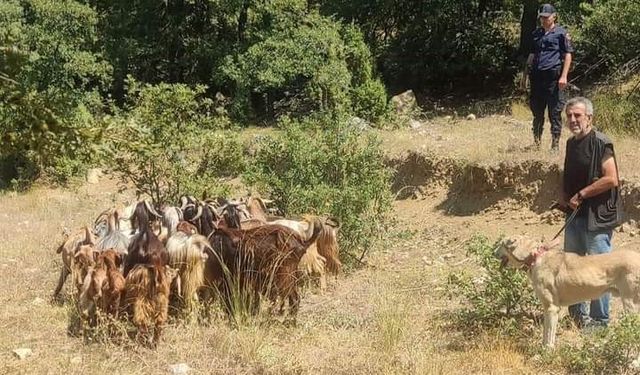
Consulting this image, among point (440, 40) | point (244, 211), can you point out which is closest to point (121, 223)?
point (244, 211)

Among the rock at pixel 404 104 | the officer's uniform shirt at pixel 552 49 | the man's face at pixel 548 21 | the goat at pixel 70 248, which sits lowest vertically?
the goat at pixel 70 248

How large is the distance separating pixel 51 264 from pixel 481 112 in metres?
9.90

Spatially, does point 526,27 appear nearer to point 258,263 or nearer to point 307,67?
point 307,67

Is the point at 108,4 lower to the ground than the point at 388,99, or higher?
higher

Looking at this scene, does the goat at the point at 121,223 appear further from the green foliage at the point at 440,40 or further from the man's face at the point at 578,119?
the green foliage at the point at 440,40

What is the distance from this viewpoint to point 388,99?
17547mm

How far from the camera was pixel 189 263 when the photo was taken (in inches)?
245

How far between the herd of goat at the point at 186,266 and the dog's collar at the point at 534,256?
1916mm

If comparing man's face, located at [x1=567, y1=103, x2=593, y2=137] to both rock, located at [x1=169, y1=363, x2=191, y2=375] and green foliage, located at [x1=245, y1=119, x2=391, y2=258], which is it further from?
green foliage, located at [x1=245, y1=119, x2=391, y2=258]

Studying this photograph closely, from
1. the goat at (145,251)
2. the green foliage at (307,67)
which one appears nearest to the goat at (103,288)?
the goat at (145,251)

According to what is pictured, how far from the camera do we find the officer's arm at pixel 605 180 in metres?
5.22

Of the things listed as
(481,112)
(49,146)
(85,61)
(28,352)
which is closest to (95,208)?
(85,61)

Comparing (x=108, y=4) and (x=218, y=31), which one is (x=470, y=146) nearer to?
(x=218, y=31)

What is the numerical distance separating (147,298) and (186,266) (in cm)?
60
